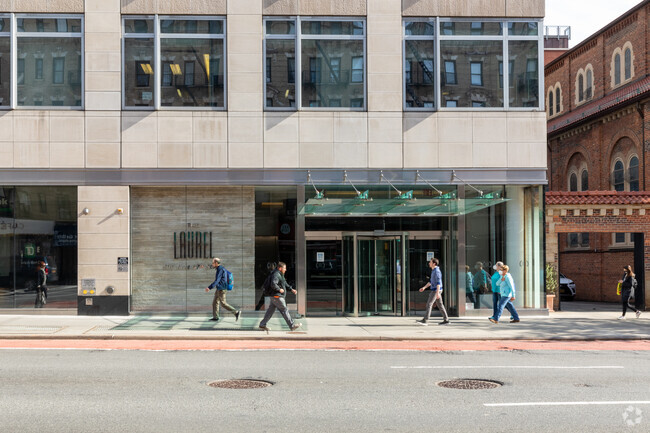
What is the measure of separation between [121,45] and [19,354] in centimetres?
1018

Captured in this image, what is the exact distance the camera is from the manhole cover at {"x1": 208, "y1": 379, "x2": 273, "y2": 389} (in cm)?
991

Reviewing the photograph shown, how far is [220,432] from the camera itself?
24.1 feet

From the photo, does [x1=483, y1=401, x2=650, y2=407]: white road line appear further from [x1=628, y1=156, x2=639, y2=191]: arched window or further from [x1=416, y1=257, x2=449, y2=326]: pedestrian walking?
[x1=628, y1=156, x2=639, y2=191]: arched window

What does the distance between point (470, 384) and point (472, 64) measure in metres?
12.6

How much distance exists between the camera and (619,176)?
3575 cm

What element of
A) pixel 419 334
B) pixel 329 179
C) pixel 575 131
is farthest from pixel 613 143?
pixel 419 334

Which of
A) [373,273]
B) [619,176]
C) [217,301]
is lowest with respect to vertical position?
[217,301]

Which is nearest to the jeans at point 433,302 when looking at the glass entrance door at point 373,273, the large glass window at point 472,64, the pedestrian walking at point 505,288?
the pedestrian walking at point 505,288

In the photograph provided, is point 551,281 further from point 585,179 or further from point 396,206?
point 585,179

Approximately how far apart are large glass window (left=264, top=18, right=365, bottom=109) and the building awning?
319 centimetres

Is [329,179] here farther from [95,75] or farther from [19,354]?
[19,354]

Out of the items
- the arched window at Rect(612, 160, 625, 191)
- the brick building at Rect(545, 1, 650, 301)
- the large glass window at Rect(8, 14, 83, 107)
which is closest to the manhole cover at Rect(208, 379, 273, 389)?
the large glass window at Rect(8, 14, 83, 107)

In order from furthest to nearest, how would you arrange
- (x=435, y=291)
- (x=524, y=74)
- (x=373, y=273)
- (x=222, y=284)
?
(x=524, y=74)
(x=373, y=273)
(x=435, y=291)
(x=222, y=284)

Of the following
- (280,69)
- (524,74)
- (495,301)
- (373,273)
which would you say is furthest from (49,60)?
(495,301)
